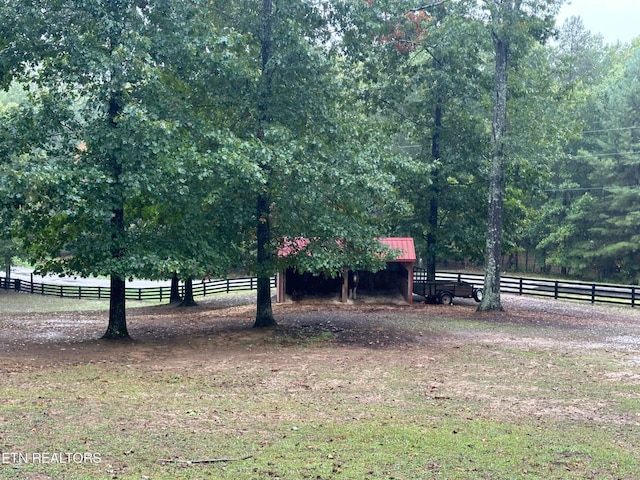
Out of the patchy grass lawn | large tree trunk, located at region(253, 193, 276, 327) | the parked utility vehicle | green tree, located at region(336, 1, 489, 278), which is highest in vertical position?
green tree, located at region(336, 1, 489, 278)

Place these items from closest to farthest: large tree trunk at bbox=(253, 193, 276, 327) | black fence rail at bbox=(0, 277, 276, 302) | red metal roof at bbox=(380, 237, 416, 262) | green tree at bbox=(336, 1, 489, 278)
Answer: large tree trunk at bbox=(253, 193, 276, 327) < green tree at bbox=(336, 1, 489, 278) < red metal roof at bbox=(380, 237, 416, 262) < black fence rail at bbox=(0, 277, 276, 302)

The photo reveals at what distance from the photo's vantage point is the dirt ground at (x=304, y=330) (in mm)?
16422

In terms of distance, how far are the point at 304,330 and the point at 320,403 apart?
8.91 meters

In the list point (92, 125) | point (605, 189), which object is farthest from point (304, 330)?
point (605, 189)

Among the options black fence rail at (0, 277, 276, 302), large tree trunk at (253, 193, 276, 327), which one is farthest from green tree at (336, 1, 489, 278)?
black fence rail at (0, 277, 276, 302)

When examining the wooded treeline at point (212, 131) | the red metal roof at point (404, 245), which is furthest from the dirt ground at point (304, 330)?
the red metal roof at point (404, 245)

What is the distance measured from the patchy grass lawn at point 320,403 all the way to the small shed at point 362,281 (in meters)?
7.15

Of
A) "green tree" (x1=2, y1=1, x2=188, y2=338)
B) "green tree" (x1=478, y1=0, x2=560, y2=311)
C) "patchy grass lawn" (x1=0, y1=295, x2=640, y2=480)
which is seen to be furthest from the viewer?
"green tree" (x1=478, y1=0, x2=560, y2=311)

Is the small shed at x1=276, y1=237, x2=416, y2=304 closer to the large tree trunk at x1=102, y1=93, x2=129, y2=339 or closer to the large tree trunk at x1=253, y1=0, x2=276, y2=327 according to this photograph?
the large tree trunk at x1=253, y1=0, x2=276, y2=327

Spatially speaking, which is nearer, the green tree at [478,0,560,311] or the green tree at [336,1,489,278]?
the green tree at [478,0,560,311]

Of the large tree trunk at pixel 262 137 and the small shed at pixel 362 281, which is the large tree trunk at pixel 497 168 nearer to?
the small shed at pixel 362 281

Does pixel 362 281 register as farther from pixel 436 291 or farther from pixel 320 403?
pixel 320 403

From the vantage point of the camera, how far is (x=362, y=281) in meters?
28.9

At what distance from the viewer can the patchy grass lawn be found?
7828 mm
